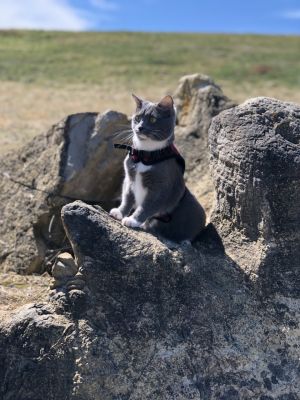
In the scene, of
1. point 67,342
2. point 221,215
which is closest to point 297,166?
point 221,215

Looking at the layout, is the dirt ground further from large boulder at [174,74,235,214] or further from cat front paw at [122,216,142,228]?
large boulder at [174,74,235,214]

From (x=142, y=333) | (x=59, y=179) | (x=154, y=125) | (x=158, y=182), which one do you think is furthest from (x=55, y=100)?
(x=142, y=333)

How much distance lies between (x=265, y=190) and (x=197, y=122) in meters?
2.84

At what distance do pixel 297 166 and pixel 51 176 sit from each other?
3.02 m

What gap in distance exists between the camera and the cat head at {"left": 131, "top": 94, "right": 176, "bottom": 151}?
15.3ft

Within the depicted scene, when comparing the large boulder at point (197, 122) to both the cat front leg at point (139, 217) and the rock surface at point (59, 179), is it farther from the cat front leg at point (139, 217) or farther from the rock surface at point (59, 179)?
the cat front leg at point (139, 217)

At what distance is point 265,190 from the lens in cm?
416

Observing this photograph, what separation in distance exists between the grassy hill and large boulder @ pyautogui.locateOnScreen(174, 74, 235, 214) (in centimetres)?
470

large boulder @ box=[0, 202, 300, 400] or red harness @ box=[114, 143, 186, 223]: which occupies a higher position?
red harness @ box=[114, 143, 186, 223]

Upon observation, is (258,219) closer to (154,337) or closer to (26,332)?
(154,337)

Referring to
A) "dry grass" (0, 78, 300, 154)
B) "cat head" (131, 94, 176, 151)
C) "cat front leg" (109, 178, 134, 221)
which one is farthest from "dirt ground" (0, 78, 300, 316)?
"cat head" (131, 94, 176, 151)

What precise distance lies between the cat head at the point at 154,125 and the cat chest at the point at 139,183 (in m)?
0.17

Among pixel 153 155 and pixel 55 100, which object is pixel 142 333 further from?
pixel 55 100

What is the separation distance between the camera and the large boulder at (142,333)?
11.8 ft
